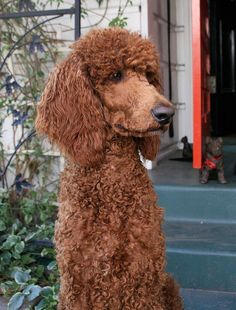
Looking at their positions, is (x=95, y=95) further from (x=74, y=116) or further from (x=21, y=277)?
(x=21, y=277)

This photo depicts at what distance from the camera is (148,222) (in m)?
2.10

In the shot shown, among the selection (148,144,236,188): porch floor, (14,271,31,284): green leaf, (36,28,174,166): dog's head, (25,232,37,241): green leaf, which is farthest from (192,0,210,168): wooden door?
(36,28,174,166): dog's head

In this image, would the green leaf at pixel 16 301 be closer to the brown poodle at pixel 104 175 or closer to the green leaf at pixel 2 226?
the green leaf at pixel 2 226

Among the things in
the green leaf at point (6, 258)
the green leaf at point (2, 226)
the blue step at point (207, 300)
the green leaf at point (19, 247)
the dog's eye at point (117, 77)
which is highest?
the dog's eye at point (117, 77)

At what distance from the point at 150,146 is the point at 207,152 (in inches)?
73.6

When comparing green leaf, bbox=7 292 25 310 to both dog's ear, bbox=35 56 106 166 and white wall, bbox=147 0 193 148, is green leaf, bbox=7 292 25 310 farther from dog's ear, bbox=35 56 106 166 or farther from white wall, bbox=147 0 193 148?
white wall, bbox=147 0 193 148

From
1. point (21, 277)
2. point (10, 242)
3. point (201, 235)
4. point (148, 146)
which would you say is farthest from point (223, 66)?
point (148, 146)

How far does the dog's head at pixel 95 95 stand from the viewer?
2.01m

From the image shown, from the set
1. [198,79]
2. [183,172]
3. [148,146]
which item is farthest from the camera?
[183,172]

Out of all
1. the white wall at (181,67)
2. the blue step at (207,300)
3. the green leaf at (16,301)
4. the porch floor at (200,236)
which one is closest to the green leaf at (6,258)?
the green leaf at (16,301)

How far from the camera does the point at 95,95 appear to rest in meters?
2.05

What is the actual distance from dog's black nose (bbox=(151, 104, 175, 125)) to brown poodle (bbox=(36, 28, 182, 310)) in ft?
0.24

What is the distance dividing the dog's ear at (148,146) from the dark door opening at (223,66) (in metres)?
3.09

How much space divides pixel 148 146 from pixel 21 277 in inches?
57.6
